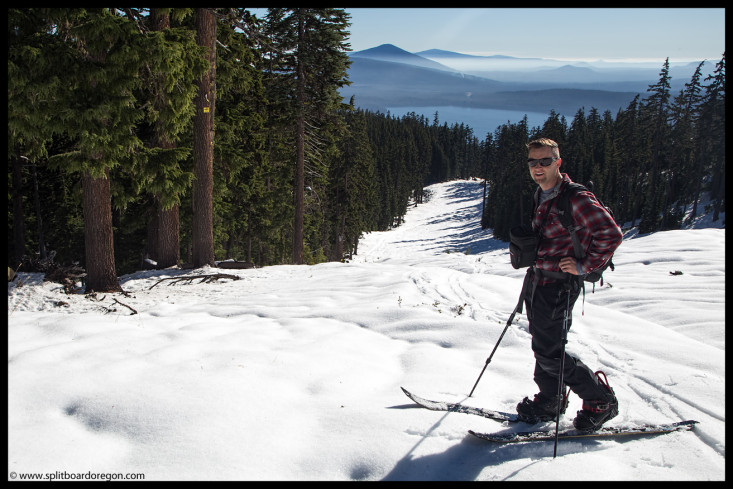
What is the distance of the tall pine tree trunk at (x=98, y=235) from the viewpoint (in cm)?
909

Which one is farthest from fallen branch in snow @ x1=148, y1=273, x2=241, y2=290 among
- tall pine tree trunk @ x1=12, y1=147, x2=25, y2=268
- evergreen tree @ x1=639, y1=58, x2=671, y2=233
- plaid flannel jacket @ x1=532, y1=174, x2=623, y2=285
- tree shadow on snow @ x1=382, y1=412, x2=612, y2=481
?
evergreen tree @ x1=639, y1=58, x2=671, y2=233

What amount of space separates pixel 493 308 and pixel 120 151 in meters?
8.00

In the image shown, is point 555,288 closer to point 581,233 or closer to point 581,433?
point 581,233

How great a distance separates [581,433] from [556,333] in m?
0.92

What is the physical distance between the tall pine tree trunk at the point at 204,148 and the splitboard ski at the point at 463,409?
10.0 metres

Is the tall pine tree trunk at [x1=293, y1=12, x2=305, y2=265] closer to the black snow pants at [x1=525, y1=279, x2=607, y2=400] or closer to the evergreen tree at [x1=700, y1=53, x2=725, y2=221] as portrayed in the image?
the black snow pants at [x1=525, y1=279, x2=607, y2=400]

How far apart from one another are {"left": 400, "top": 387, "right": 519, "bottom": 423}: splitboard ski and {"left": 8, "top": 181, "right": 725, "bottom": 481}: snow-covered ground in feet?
0.27

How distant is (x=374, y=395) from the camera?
4.56m

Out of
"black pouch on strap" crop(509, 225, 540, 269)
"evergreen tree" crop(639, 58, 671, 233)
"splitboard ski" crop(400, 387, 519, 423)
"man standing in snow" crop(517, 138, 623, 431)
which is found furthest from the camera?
"evergreen tree" crop(639, 58, 671, 233)

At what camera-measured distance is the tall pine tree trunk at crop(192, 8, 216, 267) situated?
446 inches

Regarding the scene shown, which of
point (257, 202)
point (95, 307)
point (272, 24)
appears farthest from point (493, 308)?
point (257, 202)

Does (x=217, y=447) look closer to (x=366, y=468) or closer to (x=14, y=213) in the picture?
(x=366, y=468)

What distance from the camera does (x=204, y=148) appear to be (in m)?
12.1

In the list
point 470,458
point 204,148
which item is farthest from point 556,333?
point 204,148
